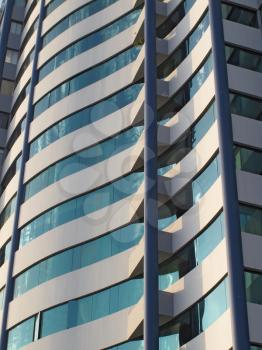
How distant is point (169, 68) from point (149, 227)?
36.5 feet

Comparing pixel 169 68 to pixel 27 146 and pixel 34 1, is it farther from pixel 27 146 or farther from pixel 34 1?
pixel 34 1

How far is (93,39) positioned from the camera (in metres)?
42.2

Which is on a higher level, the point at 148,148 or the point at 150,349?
the point at 148,148

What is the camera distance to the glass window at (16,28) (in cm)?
5331

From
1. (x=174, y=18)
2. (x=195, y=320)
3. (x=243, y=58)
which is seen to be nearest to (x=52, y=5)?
(x=174, y=18)

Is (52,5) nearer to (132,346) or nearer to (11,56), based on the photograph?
(11,56)

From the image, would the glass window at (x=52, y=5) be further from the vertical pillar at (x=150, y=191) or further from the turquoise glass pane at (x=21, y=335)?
the turquoise glass pane at (x=21, y=335)

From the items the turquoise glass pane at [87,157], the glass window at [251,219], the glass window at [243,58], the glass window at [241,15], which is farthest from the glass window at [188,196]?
the glass window at [241,15]

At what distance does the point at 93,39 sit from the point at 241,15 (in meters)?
11.0

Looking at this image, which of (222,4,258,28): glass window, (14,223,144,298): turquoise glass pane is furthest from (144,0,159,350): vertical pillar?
(222,4,258,28): glass window

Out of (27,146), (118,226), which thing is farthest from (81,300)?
(27,146)

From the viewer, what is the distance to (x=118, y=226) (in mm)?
33750

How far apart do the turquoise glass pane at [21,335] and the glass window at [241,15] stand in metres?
18.2

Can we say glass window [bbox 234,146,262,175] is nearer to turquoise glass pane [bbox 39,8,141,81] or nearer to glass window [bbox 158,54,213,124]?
glass window [bbox 158,54,213,124]
